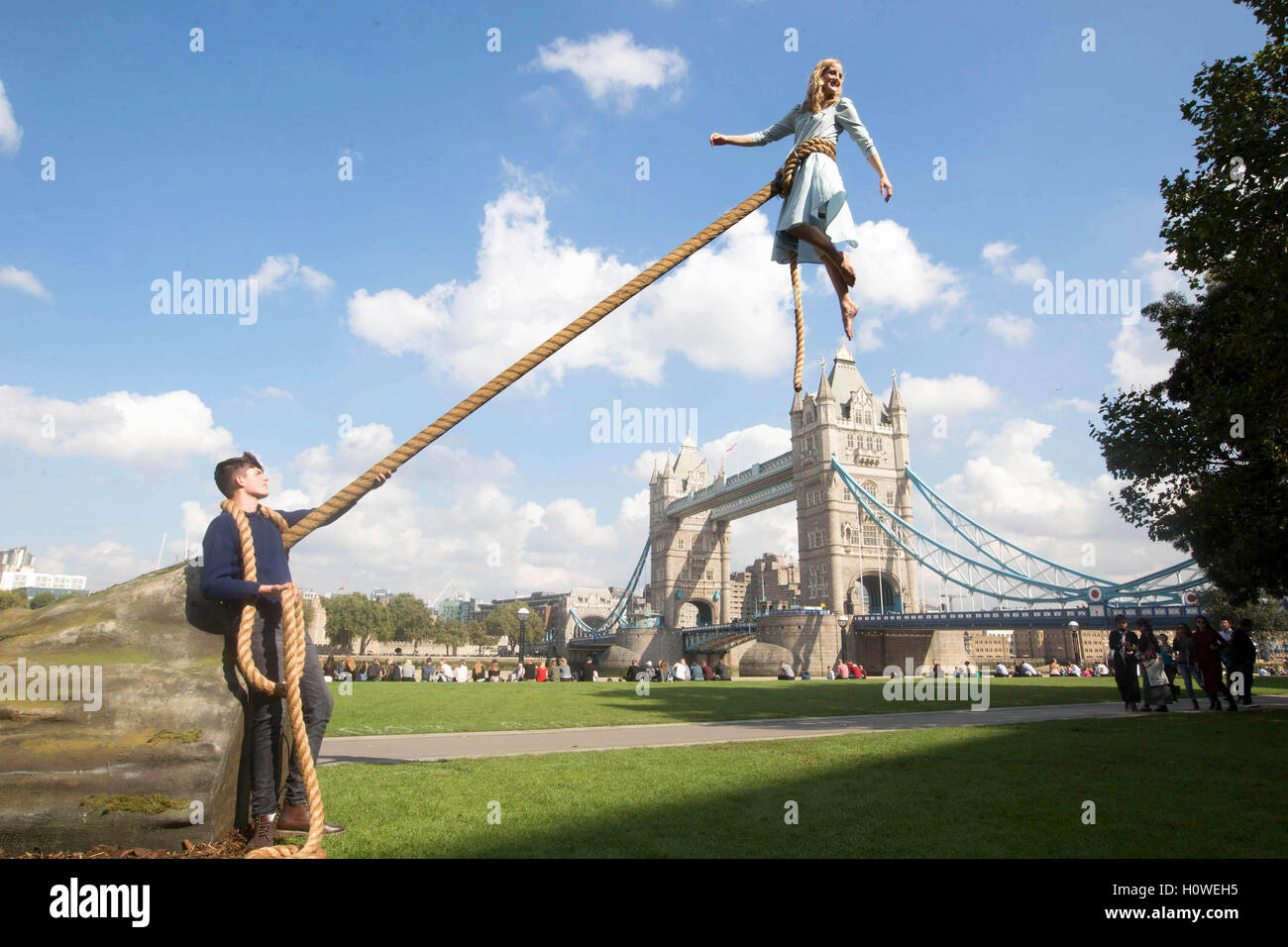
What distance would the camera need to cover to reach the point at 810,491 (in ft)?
224

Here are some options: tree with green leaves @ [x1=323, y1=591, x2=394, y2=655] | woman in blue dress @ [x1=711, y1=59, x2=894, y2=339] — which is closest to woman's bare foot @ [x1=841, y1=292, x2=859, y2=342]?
woman in blue dress @ [x1=711, y1=59, x2=894, y2=339]

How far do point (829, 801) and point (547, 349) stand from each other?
11.2 ft

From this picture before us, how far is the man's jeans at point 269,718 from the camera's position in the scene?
11.3 ft

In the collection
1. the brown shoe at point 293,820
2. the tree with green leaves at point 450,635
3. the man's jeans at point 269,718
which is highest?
the man's jeans at point 269,718

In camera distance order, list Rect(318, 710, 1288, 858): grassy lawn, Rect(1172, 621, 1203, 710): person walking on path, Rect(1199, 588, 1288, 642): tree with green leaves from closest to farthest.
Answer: Rect(318, 710, 1288, 858): grassy lawn, Rect(1172, 621, 1203, 710): person walking on path, Rect(1199, 588, 1288, 642): tree with green leaves

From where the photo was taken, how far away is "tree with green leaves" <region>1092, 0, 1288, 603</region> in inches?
456

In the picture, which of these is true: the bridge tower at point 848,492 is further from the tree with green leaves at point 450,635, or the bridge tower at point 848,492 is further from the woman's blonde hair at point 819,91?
the woman's blonde hair at point 819,91

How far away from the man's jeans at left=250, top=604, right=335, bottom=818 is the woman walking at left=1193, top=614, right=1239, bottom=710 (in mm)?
13793

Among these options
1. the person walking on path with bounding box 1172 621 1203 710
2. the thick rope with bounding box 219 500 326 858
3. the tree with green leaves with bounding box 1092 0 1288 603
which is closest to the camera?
the thick rope with bounding box 219 500 326 858

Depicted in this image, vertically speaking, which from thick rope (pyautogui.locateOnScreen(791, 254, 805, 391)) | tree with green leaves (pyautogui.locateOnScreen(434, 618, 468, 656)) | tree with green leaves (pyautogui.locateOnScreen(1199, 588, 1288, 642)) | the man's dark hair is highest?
thick rope (pyautogui.locateOnScreen(791, 254, 805, 391))

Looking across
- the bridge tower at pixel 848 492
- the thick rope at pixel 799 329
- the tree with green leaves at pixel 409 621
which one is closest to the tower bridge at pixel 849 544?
the bridge tower at pixel 848 492

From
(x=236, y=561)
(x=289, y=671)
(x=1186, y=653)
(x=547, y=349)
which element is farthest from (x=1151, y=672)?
(x=236, y=561)

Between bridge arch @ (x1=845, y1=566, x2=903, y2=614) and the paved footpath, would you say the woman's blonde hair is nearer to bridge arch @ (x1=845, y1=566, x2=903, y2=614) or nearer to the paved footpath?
the paved footpath
